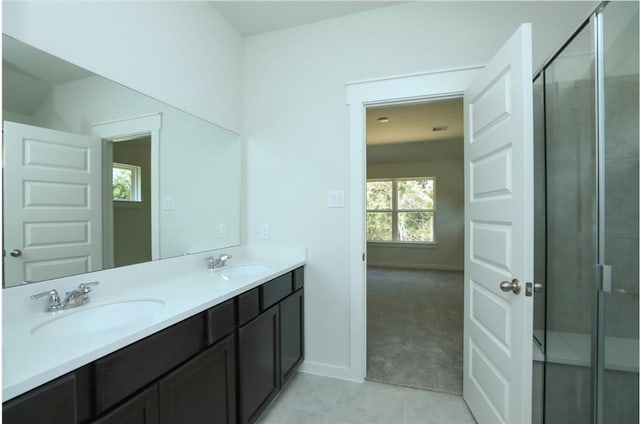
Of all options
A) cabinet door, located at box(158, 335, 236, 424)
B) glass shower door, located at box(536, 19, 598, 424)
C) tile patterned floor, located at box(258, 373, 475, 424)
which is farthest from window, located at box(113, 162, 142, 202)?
glass shower door, located at box(536, 19, 598, 424)

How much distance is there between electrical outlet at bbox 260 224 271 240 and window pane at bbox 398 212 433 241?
186 inches

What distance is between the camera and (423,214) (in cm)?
636

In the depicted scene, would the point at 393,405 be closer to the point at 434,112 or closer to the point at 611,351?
the point at 611,351

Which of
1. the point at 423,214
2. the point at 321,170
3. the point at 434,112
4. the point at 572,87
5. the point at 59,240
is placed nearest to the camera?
the point at 59,240

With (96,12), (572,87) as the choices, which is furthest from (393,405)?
(96,12)

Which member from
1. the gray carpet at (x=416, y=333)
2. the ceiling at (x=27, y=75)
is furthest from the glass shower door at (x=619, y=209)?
the ceiling at (x=27, y=75)

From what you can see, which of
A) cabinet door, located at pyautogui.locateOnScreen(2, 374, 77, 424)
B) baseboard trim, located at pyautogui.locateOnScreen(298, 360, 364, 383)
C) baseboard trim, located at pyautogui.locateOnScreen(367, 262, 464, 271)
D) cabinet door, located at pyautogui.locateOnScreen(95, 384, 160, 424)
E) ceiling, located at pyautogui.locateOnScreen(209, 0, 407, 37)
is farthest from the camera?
baseboard trim, located at pyautogui.locateOnScreen(367, 262, 464, 271)

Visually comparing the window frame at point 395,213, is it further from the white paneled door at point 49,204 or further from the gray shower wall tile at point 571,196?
the white paneled door at point 49,204

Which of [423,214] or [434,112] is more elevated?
[434,112]

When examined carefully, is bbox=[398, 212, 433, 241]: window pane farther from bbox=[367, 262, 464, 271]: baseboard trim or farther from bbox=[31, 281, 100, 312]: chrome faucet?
bbox=[31, 281, 100, 312]: chrome faucet

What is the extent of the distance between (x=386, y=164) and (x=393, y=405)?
528cm

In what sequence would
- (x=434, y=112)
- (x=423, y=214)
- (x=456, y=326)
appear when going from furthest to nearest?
(x=423, y=214) → (x=434, y=112) → (x=456, y=326)

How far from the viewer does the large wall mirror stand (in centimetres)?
112

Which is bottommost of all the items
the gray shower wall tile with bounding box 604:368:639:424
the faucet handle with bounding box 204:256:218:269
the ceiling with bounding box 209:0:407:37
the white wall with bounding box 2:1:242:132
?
the gray shower wall tile with bounding box 604:368:639:424
